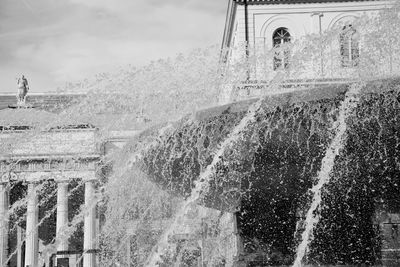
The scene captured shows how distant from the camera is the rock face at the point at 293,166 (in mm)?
5648

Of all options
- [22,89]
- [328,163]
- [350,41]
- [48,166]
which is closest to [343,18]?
[350,41]

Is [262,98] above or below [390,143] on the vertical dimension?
above

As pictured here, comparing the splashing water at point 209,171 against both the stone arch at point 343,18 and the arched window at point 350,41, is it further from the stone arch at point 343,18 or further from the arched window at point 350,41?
the stone arch at point 343,18

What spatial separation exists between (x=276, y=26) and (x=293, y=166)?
18.9 m

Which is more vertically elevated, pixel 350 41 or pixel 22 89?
pixel 22 89

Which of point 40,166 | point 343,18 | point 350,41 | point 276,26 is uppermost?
point 343,18

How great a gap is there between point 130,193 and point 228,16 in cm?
1930

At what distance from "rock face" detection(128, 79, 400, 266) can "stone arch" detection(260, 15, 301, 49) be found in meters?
17.6

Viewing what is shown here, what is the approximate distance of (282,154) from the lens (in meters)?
6.41

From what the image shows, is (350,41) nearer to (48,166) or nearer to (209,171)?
(209,171)

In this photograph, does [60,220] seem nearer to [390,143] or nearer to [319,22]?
[319,22]

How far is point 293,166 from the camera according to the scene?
6.61 m

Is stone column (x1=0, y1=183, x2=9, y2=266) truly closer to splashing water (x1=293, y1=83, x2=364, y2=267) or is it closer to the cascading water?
the cascading water

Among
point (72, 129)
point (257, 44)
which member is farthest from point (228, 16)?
point (72, 129)
